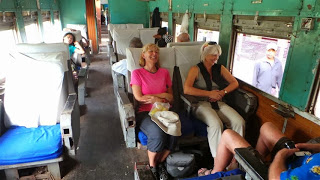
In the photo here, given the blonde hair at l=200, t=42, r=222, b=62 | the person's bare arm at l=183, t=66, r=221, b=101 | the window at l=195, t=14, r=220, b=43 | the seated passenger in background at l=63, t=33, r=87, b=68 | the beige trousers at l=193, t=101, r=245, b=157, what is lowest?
the beige trousers at l=193, t=101, r=245, b=157

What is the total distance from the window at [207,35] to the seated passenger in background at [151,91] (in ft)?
4.76

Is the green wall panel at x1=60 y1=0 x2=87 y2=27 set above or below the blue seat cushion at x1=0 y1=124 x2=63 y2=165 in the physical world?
above

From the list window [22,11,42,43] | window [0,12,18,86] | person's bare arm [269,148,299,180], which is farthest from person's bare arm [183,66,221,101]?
window [22,11,42,43]

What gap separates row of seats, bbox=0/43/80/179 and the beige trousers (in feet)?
4.11

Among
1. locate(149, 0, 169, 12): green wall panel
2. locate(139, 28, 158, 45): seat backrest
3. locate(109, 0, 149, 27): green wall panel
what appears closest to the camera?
locate(139, 28, 158, 45): seat backrest

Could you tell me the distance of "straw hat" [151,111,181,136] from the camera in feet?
6.31

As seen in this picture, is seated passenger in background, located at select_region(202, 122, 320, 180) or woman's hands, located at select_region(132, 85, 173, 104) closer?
seated passenger in background, located at select_region(202, 122, 320, 180)

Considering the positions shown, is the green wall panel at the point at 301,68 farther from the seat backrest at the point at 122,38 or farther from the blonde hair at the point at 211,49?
the seat backrest at the point at 122,38

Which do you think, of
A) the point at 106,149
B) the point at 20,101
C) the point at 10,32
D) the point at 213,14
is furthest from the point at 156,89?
the point at 10,32

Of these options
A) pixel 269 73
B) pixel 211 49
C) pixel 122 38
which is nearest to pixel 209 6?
pixel 211 49

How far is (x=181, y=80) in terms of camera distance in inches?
104

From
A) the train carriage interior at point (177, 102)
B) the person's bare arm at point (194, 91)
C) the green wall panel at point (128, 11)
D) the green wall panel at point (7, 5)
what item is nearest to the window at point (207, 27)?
the train carriage interior at point (177, 102)

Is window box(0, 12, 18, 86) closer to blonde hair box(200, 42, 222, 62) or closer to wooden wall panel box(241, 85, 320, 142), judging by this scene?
blonde hair box(200, 42, 222, 62)

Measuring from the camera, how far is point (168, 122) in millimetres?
1926
